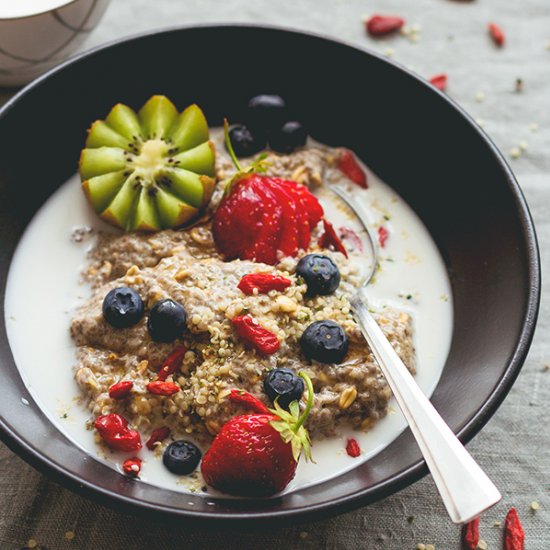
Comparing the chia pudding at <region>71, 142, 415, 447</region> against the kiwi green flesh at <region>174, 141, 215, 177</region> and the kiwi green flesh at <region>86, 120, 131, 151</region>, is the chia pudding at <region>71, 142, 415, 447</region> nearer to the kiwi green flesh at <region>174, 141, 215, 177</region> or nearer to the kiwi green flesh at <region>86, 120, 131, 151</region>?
the kiwi green flesh at <region>174, 141, 215, 177</region>

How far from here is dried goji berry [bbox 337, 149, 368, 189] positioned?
8.43ft

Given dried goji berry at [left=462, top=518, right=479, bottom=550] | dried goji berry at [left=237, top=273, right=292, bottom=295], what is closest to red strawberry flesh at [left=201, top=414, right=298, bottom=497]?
dried goji berry at [left=237, top=273, right=292, bottom=295]

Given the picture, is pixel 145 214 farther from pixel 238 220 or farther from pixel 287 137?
pixel 287 137

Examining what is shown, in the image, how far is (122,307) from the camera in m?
2.08

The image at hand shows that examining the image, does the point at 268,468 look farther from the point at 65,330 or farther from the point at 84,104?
the point at 84,104

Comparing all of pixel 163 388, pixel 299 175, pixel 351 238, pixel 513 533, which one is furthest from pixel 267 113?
pixel 513 533

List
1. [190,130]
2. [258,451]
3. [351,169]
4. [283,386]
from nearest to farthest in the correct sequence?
[258,451] < [283,386] < [190,130] < [351,169]

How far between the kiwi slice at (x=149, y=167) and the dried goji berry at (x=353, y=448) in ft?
2.58

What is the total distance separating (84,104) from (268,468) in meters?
1.31

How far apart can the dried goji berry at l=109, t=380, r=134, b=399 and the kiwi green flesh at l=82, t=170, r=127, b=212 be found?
594 millimetres

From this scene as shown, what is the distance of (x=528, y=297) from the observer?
6.72ft

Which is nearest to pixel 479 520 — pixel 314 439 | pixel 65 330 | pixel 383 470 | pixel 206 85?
pixel 383 470

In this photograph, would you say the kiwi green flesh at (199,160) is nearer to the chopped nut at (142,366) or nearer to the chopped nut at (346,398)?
the chopped nut at (142,366)

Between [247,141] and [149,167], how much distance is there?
320 mm
